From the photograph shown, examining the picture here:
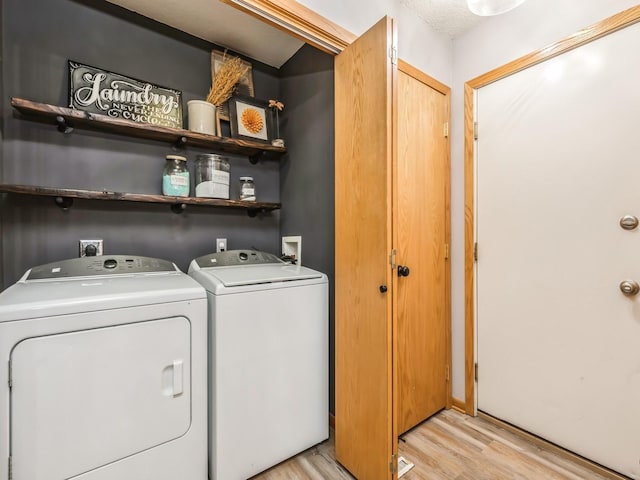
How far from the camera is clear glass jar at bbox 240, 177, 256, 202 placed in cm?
199

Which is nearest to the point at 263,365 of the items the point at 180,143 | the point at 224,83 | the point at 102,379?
the point at 102,379

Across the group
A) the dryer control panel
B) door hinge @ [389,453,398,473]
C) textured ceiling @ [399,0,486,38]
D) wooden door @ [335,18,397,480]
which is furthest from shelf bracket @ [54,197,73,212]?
textured ceiling @ [399,0,486,38]

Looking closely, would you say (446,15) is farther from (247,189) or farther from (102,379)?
(102,379)

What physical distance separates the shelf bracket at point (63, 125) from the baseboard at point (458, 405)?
2867mm

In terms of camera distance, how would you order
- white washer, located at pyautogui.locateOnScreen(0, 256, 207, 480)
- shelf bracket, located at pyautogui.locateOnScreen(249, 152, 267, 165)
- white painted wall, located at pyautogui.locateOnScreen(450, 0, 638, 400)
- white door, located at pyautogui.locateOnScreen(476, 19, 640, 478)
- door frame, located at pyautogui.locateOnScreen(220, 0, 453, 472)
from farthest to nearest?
shelf bracket, located at pyautogui.locateOnScreen(249, 152, 267, 165), white painted wall, located at pyautogui.locateOnScreen(450, 0, 638, 400), white door, located at pyautogui.locateOnScreen(476, 19, 640, 478), door frame, located at pyautogui.locateOnScreen(220, 0, 453, 472), white washer, located at pyautogui.locateOnScreen(0, 256, 207, 480)

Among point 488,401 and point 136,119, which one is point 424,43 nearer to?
point 136,119

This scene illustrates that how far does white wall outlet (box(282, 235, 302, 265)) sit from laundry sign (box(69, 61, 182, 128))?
1.04 meters

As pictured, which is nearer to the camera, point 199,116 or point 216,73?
point 199,116

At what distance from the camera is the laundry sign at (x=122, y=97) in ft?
5.06

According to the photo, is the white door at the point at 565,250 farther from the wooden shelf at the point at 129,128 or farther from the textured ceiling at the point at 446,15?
the wooden shelf at the point at 129,128

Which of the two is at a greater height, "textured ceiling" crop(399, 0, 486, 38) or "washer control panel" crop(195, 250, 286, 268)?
"textured ceiling" crop(399, 0, 486, 38)

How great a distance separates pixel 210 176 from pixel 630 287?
2.30 metres

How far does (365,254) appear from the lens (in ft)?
4.52

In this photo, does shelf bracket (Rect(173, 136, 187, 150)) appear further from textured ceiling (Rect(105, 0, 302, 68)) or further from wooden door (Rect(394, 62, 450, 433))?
wooden door (Rect(394, 62, 450, 433))
